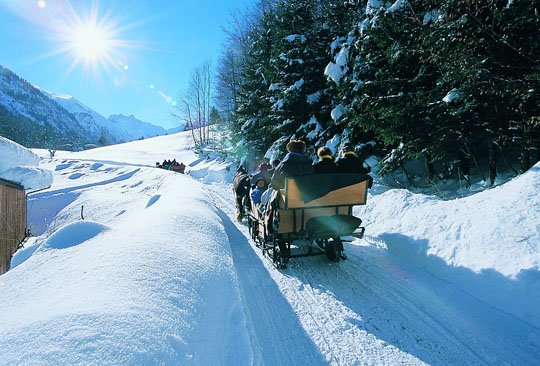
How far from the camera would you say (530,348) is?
287 cm

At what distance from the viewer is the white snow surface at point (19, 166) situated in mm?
8445

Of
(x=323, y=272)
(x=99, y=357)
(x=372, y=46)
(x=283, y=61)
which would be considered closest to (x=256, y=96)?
(x=283, y=61)

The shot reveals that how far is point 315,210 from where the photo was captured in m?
4.92

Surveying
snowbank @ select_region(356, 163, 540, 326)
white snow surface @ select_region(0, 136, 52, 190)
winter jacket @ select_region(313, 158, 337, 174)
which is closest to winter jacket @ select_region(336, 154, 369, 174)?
winter jacket @ select_region(313, 158, 337, 174)

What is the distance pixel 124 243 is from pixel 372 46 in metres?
8.40

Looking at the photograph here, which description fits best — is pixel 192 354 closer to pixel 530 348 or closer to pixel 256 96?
pixel 530 348

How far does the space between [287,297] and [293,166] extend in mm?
1976

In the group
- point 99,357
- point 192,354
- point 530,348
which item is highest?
point 99,357

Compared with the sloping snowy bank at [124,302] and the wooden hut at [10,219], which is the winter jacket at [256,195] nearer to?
the sloping snowy bank at [124,302]

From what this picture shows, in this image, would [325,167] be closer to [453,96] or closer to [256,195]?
[256,195]

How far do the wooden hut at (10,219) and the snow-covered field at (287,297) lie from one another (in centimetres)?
559

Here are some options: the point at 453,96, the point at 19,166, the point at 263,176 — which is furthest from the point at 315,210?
the point at 19,166

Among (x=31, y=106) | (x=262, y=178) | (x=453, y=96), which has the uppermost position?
(x=31, y=106)

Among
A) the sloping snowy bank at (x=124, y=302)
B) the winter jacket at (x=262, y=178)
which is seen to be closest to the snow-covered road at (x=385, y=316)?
the sloping snowy bank at (x=124, y=302)
